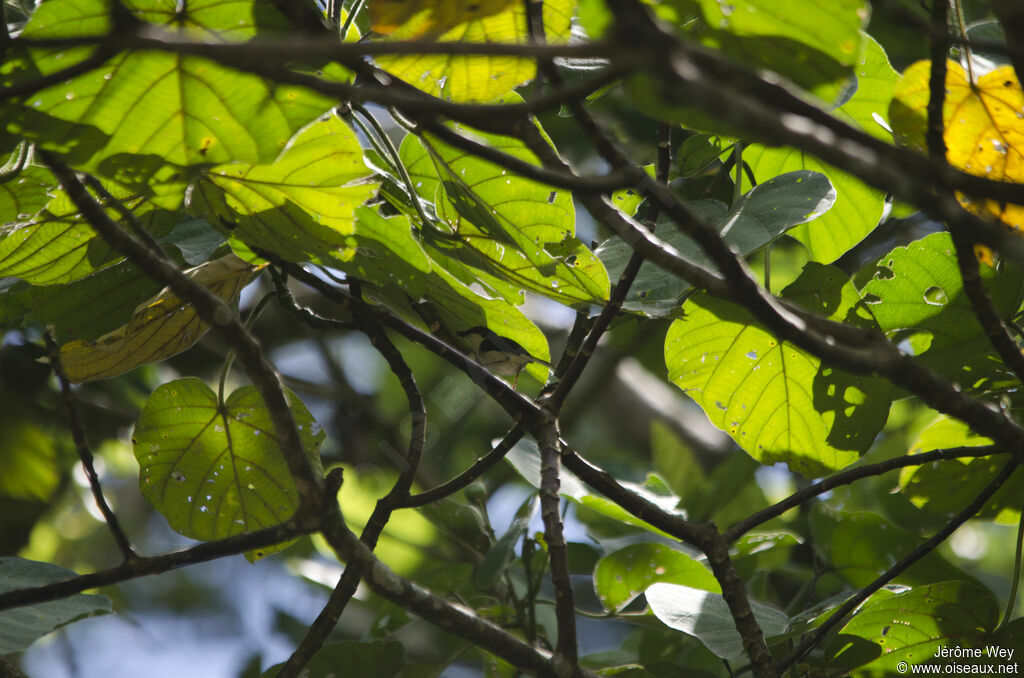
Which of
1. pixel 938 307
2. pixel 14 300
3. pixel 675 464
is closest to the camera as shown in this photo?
pixel 938 307

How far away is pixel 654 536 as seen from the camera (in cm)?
128

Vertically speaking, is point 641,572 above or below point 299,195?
below

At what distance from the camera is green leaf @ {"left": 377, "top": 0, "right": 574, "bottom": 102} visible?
67cm

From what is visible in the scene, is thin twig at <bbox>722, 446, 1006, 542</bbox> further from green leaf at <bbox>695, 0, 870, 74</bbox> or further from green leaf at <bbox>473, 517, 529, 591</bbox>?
green leaf at <bbox>695, 0, 870, 74</bbox>

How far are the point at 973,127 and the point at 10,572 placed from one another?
1150 mm

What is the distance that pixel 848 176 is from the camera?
103cm

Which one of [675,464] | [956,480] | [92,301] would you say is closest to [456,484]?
[92,301]

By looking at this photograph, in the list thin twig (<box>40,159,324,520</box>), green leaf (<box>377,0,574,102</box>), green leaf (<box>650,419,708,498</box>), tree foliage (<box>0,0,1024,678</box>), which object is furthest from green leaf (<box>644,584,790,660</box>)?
green leaf (<box>650,419,708,498</box>)

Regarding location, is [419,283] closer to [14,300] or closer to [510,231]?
[510,231]

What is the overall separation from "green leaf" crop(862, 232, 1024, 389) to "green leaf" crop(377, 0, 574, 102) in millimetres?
521

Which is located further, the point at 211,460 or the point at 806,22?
the point at 211,460

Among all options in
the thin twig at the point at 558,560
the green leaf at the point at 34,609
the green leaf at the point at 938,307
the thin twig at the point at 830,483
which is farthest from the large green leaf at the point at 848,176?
the green leaf at the point at 34,609

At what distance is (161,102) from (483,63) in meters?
0.27

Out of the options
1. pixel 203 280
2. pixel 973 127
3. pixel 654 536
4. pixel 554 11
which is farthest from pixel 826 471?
pixel 203 280
